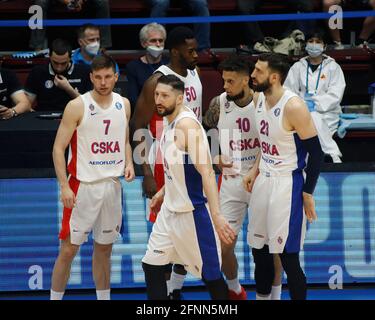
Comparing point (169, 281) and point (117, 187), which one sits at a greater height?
point (117, 187)

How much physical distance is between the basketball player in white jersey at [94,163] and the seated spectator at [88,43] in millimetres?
2501

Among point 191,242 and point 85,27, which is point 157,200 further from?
point 85,27

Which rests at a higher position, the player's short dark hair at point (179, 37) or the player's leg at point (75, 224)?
the player's short dark hair at point (179, 37)

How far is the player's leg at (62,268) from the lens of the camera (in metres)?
7.23

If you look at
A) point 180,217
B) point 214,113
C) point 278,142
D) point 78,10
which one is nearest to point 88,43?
point 78,10

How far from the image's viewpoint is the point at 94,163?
7156mm

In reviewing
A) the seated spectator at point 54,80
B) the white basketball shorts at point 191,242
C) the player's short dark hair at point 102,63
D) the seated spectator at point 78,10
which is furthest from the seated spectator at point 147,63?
the white basketball shorts at point 191,242

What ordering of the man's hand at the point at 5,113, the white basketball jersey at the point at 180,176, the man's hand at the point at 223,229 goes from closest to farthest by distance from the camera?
the man's hand at the point at 223,229 → the white basketball jersey at the point at 180,176 → the man's hand at the point at 5,113

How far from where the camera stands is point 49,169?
793cm

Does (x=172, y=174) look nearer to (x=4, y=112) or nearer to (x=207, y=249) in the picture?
(x=207, y=249)

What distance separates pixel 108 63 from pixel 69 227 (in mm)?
1184

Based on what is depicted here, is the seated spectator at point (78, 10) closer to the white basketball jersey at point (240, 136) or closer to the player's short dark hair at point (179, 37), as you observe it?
the player's short dark hair at point (179, 37)

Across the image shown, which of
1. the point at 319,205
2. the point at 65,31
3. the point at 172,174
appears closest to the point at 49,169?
the point at 172,174

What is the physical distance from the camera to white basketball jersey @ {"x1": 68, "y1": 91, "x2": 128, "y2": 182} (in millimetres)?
7137
